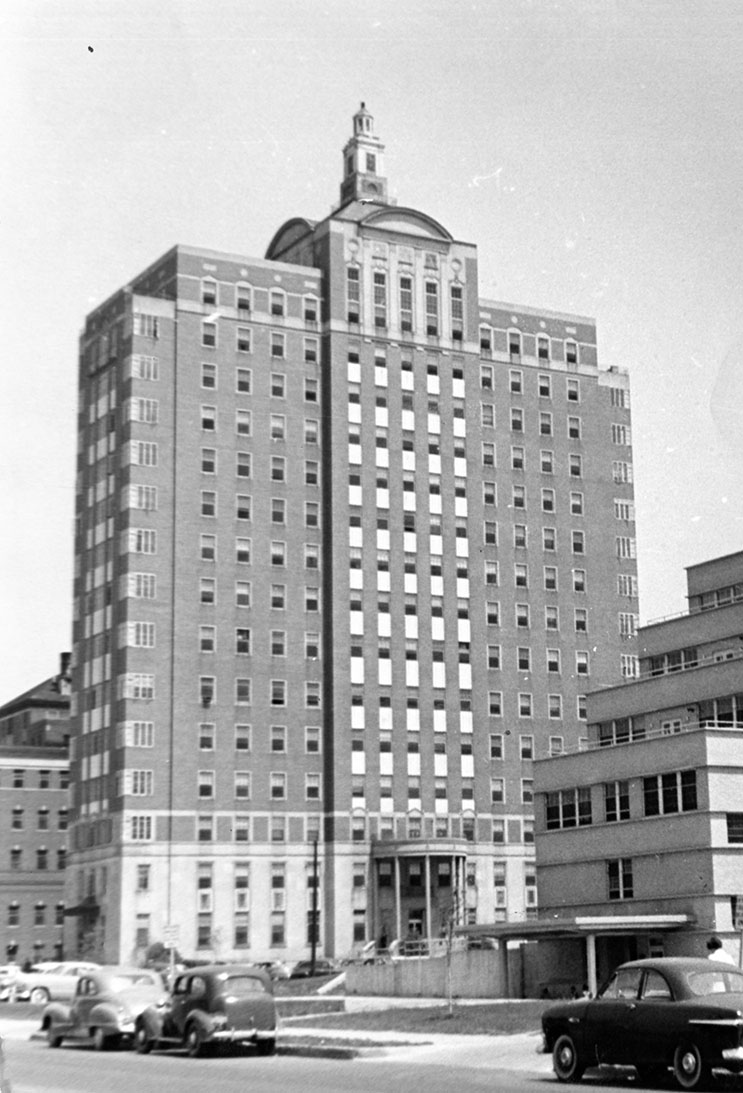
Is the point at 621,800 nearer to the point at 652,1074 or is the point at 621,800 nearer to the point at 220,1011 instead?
the point at 220,1011

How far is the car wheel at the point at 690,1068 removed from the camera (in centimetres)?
2159

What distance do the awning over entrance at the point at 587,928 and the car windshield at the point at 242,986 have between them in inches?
861

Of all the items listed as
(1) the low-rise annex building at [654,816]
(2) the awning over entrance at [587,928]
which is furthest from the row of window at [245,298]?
(2) the awning over entrance at [587,928]

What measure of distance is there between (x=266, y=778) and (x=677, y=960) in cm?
9475

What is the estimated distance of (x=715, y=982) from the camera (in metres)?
22.6

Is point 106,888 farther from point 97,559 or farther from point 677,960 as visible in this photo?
point 677,960

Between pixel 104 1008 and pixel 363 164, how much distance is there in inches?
4445

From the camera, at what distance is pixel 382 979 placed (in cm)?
5812

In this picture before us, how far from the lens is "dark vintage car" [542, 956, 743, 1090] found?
21.6 meters

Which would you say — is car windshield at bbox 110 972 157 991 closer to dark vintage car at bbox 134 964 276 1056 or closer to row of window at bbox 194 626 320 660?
dark vintage car at bbox 134 964 276 1056

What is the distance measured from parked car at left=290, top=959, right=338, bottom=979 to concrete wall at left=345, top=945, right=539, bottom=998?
33.6 m

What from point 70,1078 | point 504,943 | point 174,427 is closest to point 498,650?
point 174,427

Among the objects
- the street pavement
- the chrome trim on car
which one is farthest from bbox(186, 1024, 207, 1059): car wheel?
the chrome trim on car

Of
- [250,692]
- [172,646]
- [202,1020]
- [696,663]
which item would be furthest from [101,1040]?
[250,692]
